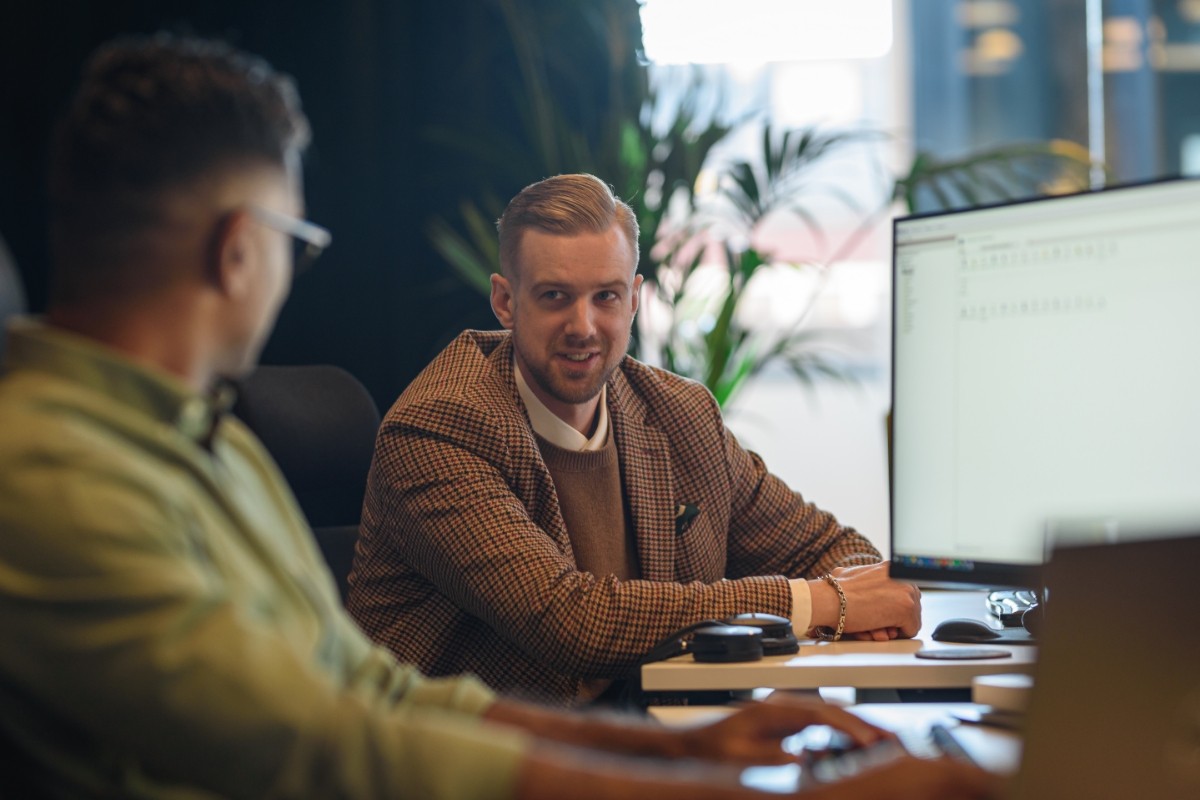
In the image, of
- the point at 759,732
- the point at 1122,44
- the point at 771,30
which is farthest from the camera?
the point at 1122,44

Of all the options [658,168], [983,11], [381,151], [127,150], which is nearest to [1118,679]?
[127,150]

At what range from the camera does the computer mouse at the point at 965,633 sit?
61.2 inches

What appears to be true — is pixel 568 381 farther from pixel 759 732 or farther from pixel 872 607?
pixel 759 732

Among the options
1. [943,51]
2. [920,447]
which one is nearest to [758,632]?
[920,447]

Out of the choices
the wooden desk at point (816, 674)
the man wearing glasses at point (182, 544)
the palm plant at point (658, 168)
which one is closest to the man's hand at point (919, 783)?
the man wearing glasses at point (182, 544)

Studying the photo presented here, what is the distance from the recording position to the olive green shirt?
0.75m

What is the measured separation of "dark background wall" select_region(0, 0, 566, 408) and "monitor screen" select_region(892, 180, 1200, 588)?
1776mm

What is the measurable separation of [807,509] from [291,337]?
1.45 metres

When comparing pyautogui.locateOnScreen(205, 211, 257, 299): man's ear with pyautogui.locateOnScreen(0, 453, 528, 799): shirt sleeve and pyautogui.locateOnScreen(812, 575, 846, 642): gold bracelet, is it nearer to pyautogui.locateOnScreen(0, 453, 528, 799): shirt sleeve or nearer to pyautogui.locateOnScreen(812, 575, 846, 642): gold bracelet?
pyautogui.locateOnScreen(0, 453, 528, 799): shirt sleeve

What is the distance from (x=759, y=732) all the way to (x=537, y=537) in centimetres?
68

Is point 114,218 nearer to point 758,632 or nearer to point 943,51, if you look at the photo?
point 758,632

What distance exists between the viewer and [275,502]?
42.2 inches

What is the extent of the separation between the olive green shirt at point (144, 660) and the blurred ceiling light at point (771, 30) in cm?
272

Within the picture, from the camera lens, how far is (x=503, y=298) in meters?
2.12
